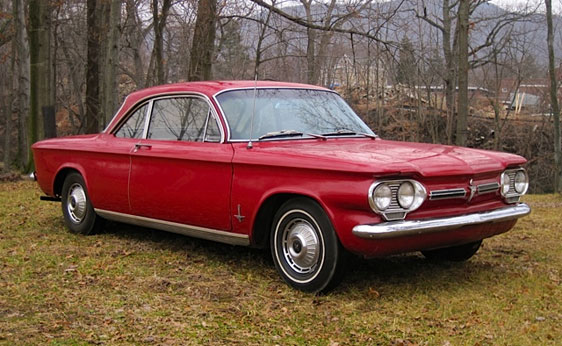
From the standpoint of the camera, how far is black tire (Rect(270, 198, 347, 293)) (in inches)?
185

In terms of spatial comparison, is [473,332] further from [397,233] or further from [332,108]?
[332,108]

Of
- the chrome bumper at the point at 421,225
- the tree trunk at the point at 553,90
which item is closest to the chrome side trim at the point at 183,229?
the chrome bumper at the point at 421,225

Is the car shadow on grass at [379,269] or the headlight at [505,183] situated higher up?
the headlight at [505,183]

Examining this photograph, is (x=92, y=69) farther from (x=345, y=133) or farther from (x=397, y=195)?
(x=397, y=195)

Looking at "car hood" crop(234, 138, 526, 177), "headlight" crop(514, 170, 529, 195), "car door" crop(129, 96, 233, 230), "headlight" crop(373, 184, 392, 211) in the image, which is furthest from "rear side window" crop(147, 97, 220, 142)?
"headlight" crop(514, 170, 529, 195)

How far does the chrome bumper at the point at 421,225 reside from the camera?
14.4 ft

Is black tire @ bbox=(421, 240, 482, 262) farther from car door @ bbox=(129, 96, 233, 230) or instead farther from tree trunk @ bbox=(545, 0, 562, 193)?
tree trunk @ bbox=(545, 0, 562, 193)

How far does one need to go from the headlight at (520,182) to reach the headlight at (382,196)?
4.94ft

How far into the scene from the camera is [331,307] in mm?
4590

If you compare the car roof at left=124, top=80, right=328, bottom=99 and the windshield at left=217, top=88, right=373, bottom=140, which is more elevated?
the car roof at left=124, top=80, right=328, bottom=99

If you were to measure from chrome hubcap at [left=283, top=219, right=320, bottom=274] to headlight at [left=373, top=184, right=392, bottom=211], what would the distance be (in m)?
0.59

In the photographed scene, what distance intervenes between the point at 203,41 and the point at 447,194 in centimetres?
1002

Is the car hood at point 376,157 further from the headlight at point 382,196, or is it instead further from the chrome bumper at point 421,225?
the chrome bumper at point 421,225

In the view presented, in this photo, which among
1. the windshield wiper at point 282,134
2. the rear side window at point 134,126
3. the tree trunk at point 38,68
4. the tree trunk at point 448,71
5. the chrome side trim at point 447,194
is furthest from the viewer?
the tree trunk at point 448,71
